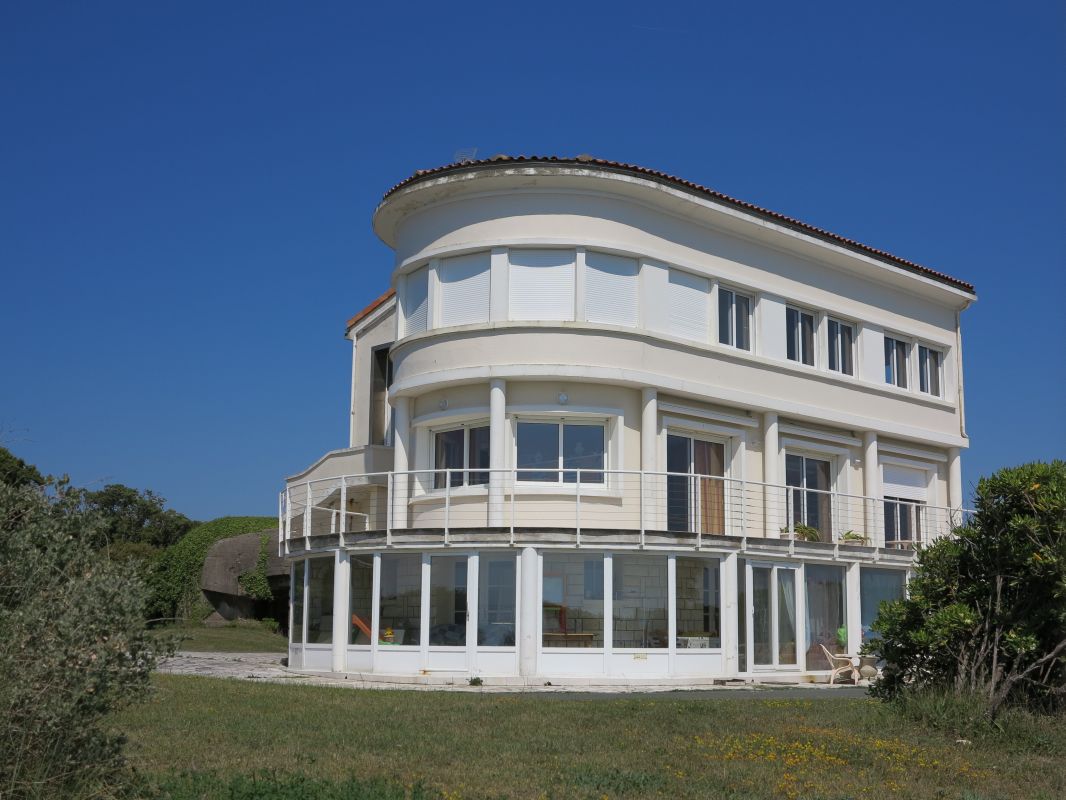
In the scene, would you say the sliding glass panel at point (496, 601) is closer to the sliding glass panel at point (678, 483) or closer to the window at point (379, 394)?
the sliding glass panel at point (678, 483)

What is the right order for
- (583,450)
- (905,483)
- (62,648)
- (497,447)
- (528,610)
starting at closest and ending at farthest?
(62,648), (528,610), (497,447), (583,450), (905,483)

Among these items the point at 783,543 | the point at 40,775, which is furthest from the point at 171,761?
the point at 783,543

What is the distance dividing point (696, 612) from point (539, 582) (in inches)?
114

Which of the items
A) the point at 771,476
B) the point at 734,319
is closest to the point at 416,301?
the point at 734,319

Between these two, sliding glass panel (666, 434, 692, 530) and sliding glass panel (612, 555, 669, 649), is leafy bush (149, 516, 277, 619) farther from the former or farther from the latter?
sliding glass panel (612, 555, 669, 649)

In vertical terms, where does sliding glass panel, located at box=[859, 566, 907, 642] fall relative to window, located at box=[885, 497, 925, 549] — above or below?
below

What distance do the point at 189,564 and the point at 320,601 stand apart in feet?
54.7

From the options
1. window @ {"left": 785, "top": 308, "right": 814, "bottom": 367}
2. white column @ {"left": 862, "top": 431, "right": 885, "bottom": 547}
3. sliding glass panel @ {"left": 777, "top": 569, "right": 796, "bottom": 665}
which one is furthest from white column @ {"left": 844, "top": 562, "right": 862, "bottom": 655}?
window @ {"left": 785, "top": 308, "right": 814, "bottom": 367}

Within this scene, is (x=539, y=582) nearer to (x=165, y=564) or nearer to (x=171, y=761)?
(x=171, y=761)

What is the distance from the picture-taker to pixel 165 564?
3791 cm

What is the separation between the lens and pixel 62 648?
757 centimetres

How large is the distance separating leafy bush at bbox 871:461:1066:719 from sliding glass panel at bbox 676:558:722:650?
6.26 m

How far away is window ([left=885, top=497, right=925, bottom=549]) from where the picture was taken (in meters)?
28.2

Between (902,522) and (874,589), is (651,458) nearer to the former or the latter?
(874,589)
